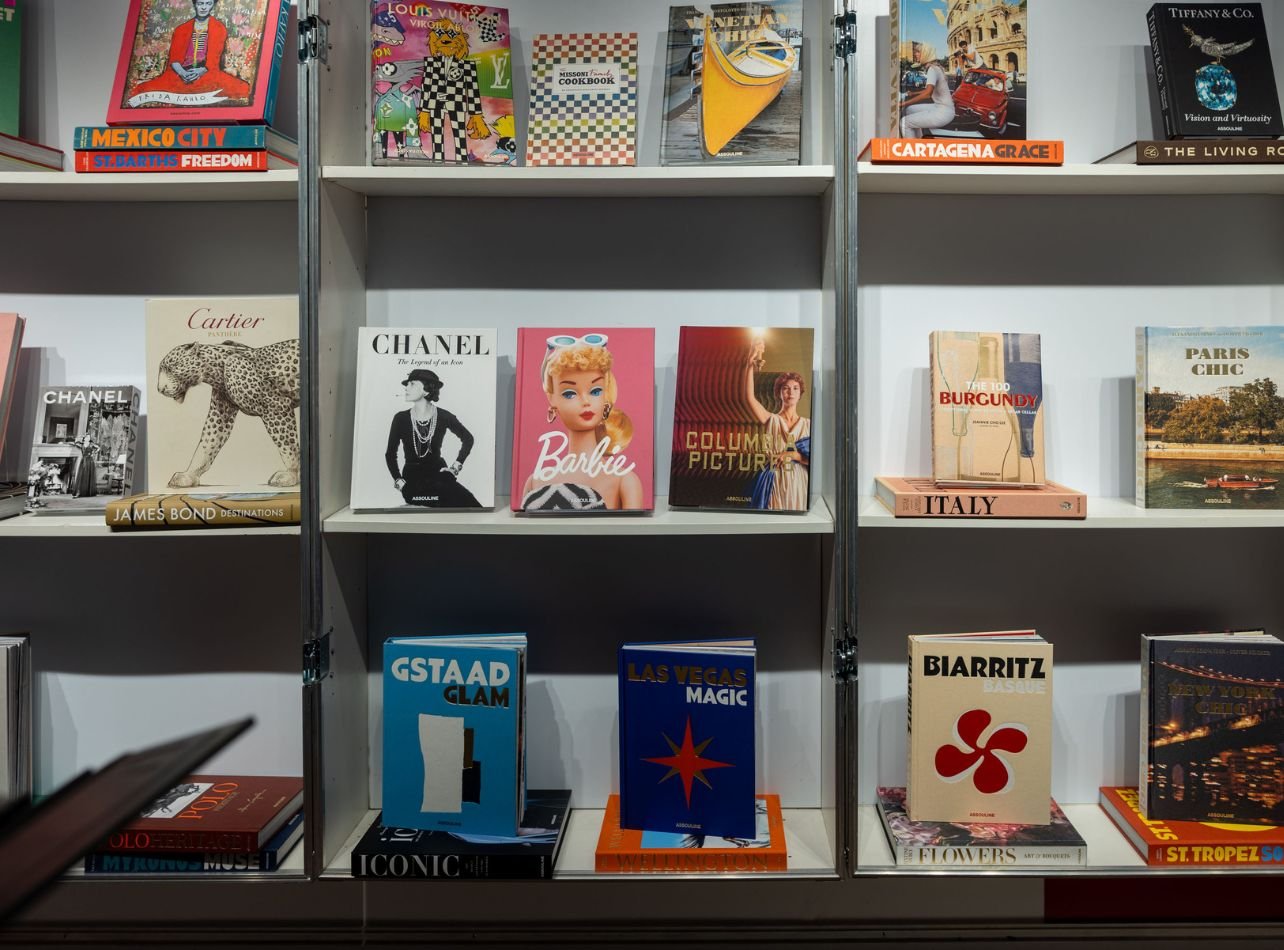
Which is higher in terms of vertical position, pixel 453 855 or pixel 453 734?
pixel 453 734

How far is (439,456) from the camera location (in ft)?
5.29

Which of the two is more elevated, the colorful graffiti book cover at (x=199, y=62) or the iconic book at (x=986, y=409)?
the colorful graffiti book cover at (x=199, y=62)

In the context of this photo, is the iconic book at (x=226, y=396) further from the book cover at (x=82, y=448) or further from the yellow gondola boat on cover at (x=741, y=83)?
the yellow gondola boat on cover at (x=741, y=83)

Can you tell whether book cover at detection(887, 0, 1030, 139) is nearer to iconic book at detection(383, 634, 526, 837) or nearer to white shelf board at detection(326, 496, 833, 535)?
white shelf board at detection(326, 496, 833, 535)

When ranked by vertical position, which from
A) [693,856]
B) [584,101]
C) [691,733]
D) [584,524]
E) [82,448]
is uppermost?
[584,101]

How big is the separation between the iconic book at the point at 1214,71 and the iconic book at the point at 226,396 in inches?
63.1

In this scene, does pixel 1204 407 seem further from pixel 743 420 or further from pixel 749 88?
pixel 749 88

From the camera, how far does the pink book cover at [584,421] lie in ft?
5.25

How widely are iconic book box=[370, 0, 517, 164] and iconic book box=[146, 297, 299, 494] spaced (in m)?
0.37

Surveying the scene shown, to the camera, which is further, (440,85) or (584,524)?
(440,85)

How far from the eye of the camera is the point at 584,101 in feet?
5.45

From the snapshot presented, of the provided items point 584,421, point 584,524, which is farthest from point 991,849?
point 584,421

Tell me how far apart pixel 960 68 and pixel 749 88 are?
1.19ft

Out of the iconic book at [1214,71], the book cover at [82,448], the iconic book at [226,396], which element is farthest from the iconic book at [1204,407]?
the book cover at [82,448]
